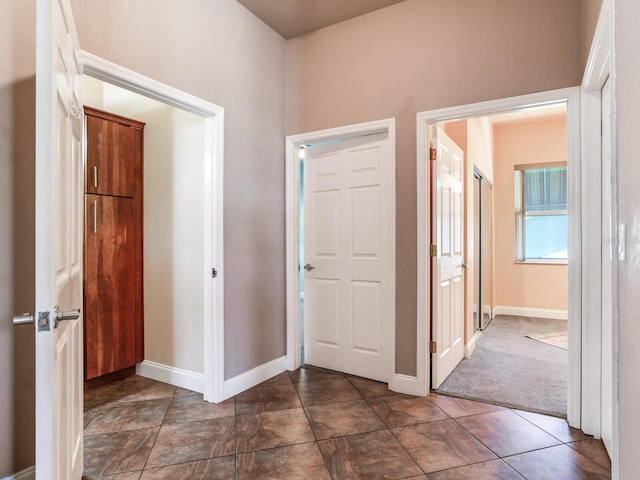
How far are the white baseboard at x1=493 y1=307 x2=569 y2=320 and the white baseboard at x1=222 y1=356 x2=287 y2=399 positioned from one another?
161 inches

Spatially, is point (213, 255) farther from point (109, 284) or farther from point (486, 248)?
point (486, 248)

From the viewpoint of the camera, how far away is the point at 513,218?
586 centimetres

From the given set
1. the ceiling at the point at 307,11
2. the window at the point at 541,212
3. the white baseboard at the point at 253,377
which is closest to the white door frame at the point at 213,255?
the white baseboard at the point at 253,377

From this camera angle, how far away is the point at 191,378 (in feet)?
9.29

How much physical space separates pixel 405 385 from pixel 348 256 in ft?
3.61

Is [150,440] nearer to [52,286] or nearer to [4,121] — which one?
[52,286]

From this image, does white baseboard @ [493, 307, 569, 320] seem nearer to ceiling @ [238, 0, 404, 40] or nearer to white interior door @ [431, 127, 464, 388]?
white interior door @ [431, 127, 464, 388]

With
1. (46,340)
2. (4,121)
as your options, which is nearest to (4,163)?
(4,121)

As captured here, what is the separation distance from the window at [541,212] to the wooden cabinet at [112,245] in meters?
5.46

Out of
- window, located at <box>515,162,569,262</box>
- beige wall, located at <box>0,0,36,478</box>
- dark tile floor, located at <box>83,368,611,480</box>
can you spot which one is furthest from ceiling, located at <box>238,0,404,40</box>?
window, located at <box>515,162,569,262</box>

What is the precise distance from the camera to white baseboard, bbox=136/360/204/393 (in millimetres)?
2797

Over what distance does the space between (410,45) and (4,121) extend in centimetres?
252

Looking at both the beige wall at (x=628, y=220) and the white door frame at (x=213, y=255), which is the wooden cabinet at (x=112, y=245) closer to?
the white door frame at (x=213, y=255)

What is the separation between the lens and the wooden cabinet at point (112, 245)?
2748 mm
